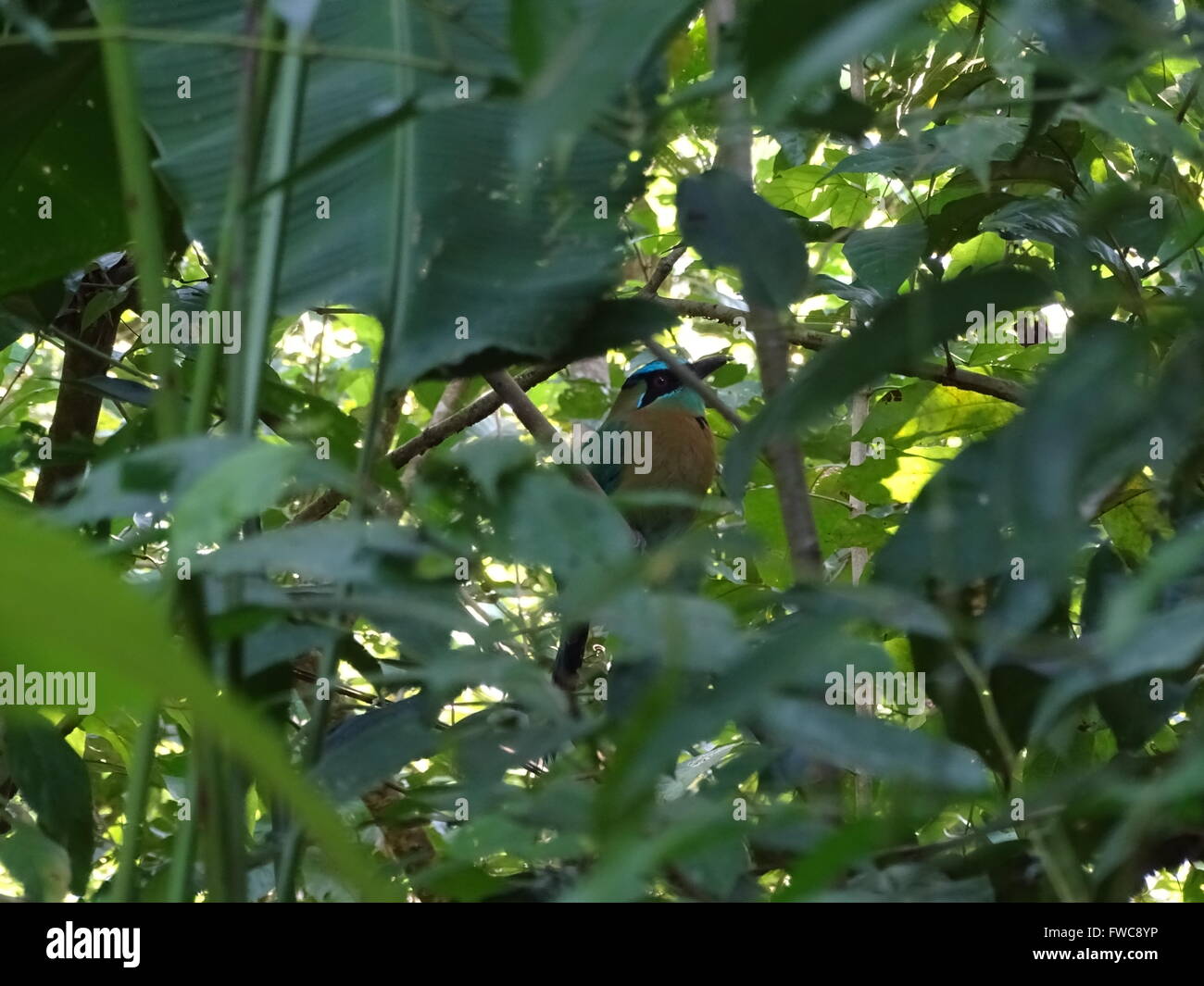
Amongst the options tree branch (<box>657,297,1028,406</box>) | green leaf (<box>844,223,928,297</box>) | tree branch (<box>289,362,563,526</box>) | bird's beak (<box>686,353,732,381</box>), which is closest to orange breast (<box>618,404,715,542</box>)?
bird's beak (<box>686,353,732,381</box>)

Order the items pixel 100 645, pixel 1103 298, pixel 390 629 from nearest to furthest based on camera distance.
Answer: pixel 100 645, pixel 1103 298, pixel 390 629

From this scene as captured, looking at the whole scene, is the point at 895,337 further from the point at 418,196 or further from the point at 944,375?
the point at 944,375

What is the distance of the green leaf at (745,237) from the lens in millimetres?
707

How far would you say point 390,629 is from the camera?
0.73 metres

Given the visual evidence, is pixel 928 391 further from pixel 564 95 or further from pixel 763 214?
pixel 564 95

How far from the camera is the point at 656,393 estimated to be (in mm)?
3971

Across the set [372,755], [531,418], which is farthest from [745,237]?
[531,418]

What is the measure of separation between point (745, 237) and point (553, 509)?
30cm

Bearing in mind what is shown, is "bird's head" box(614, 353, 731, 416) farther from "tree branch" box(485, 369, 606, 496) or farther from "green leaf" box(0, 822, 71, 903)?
"green leaf" box(0, 822, 71, 903)

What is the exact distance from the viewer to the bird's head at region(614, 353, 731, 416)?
3.85 m
